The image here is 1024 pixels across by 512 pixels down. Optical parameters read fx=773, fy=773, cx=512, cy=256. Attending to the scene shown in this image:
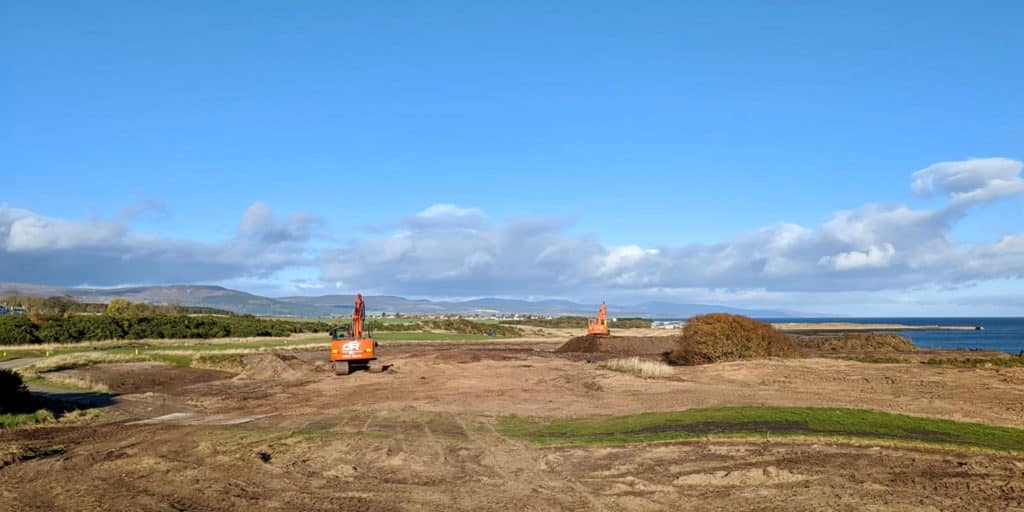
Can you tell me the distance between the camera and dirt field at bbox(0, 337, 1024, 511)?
11.8 m

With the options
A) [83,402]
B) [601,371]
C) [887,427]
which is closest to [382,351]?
[601,371]

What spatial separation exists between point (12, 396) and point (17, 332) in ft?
185

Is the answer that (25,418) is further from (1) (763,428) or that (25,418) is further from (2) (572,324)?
(2) (572,324)

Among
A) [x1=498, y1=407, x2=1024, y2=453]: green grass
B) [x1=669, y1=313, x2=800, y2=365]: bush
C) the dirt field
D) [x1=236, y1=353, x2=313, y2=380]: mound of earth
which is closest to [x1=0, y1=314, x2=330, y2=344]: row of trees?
[x1=236, y1=353, x2=313, y2=380]: mound of earth

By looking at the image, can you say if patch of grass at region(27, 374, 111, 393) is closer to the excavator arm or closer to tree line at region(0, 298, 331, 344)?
the excavator arm

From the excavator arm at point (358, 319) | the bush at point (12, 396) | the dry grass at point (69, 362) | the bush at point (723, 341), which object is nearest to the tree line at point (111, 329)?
the dry grass at point (69, 362)

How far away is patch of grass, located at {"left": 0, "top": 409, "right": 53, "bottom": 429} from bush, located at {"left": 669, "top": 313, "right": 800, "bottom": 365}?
100.0 ft

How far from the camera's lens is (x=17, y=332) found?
72188 millimetres

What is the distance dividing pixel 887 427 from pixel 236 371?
37140mm

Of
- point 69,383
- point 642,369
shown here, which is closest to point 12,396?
point 69,383

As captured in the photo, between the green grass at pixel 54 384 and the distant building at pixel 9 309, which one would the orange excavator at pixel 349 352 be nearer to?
the green grass at pixel 54 384

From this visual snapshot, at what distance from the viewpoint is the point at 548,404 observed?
24.8 metres

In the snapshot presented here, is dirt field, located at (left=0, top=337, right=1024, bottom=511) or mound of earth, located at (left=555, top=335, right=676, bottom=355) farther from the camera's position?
mound of earth, located at (left=555, top=335, right=676, bottom=355)

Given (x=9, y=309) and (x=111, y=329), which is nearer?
(x=111, y=329)
